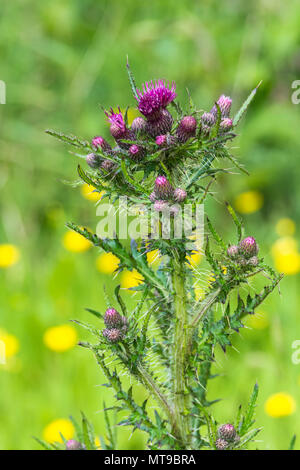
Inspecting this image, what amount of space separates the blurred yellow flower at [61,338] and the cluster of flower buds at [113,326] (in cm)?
177

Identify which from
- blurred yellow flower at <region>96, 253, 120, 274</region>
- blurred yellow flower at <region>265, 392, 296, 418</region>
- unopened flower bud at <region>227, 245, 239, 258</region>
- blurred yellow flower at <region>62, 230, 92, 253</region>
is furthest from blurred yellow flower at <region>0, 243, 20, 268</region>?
unopened flower bud at <region>227, 245, 239, 258</region>

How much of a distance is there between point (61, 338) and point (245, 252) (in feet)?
6.35

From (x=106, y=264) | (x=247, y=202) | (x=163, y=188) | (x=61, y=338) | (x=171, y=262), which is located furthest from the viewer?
(x=247, y=202)

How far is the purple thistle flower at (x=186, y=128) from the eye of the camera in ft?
3.35

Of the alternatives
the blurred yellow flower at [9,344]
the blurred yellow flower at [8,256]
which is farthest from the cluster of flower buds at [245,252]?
the blurred yellow flower at [8,256]

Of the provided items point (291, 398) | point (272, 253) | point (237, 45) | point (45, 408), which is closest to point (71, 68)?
point (237, 45)

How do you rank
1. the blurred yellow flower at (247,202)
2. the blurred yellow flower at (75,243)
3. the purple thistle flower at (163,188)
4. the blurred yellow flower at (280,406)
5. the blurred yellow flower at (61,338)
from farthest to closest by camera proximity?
the blurred yellow flower at (247,202)
the blurred yellow flower at (75,243)
the blurred yellow flower at (61,338)
the blurred yellow flower at (280,406)
the purple thistle flower at (163,188)

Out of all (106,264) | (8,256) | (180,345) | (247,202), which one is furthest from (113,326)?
(247,202)

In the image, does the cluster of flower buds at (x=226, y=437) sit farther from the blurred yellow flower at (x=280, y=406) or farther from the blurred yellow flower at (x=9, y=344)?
the blurred yellow flower at (x=9, y=344)

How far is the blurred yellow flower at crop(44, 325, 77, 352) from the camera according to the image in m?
2.83

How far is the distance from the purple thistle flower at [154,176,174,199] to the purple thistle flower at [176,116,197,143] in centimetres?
8

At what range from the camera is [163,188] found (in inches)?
39.6

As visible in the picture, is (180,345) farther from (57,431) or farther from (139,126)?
(57,431)
